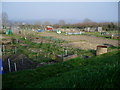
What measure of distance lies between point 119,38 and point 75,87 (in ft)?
81.0

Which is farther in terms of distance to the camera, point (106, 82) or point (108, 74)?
point (108, 74)

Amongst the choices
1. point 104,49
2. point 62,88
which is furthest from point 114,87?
point 104,49

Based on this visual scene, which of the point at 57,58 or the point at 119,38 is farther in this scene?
the point at 119,38

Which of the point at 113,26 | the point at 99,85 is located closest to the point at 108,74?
the point at 99,85

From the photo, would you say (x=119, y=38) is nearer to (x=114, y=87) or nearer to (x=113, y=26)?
(x=113, y=26)

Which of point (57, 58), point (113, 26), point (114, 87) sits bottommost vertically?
point (57, 58)

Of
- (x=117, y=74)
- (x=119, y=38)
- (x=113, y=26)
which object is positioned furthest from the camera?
(x=113, y=26)

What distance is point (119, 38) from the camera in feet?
79.0

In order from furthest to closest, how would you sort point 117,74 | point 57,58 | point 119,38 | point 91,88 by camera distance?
Result: point 119,38 → point 57,58 → point 117,74 → point 91,88

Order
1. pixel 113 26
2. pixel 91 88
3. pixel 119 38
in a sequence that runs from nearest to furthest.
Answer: pixel 91 88, pixel 119 38, pixel 113 26

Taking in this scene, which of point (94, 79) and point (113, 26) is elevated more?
point (113, 26)

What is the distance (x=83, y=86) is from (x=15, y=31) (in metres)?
30.1

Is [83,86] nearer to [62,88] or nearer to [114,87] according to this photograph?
[62,88]

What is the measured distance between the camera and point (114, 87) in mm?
1788
